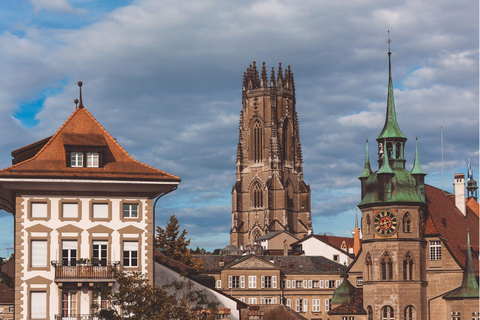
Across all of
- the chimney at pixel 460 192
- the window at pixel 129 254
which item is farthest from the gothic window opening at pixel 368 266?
the window at pixel 129 254

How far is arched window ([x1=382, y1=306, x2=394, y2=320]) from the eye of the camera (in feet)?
383

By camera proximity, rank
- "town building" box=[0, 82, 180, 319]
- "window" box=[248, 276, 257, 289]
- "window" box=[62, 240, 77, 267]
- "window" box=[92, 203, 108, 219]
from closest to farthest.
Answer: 1. "town building" box=[0, 82, 180, 319]
2. "window" box=[62, 240, 77, 267]
3. "window" box=[92, 203, 108, 219]
4. "window" box=[248, 276, 257, 289]

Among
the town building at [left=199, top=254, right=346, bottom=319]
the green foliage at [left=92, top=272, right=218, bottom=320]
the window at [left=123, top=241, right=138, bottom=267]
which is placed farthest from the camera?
the town building at [left=199, top=254, right=346, bottom=319]

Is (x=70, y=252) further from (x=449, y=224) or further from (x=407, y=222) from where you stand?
(x=449, y=224)

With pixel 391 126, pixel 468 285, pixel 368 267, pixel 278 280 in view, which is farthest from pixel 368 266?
pixel 278 280

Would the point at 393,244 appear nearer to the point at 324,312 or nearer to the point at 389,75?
the point at 389,75

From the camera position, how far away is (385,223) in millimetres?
119312

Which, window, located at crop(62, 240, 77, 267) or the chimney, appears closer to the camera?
window, located at crop(62, 240, 77, 267)

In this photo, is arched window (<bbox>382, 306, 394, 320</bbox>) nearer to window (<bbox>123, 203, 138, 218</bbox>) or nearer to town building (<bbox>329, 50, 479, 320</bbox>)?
town building (<bbox>329, 50, 479, 320</bbox>)

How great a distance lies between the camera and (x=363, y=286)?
121 metres

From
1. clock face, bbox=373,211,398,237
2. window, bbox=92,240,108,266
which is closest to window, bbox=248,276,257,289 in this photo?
clock face, bbox=373,211,398,237

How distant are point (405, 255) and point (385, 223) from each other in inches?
175

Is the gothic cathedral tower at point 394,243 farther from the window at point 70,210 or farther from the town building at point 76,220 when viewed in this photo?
the window at point 70,210

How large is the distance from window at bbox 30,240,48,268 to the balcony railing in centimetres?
73
